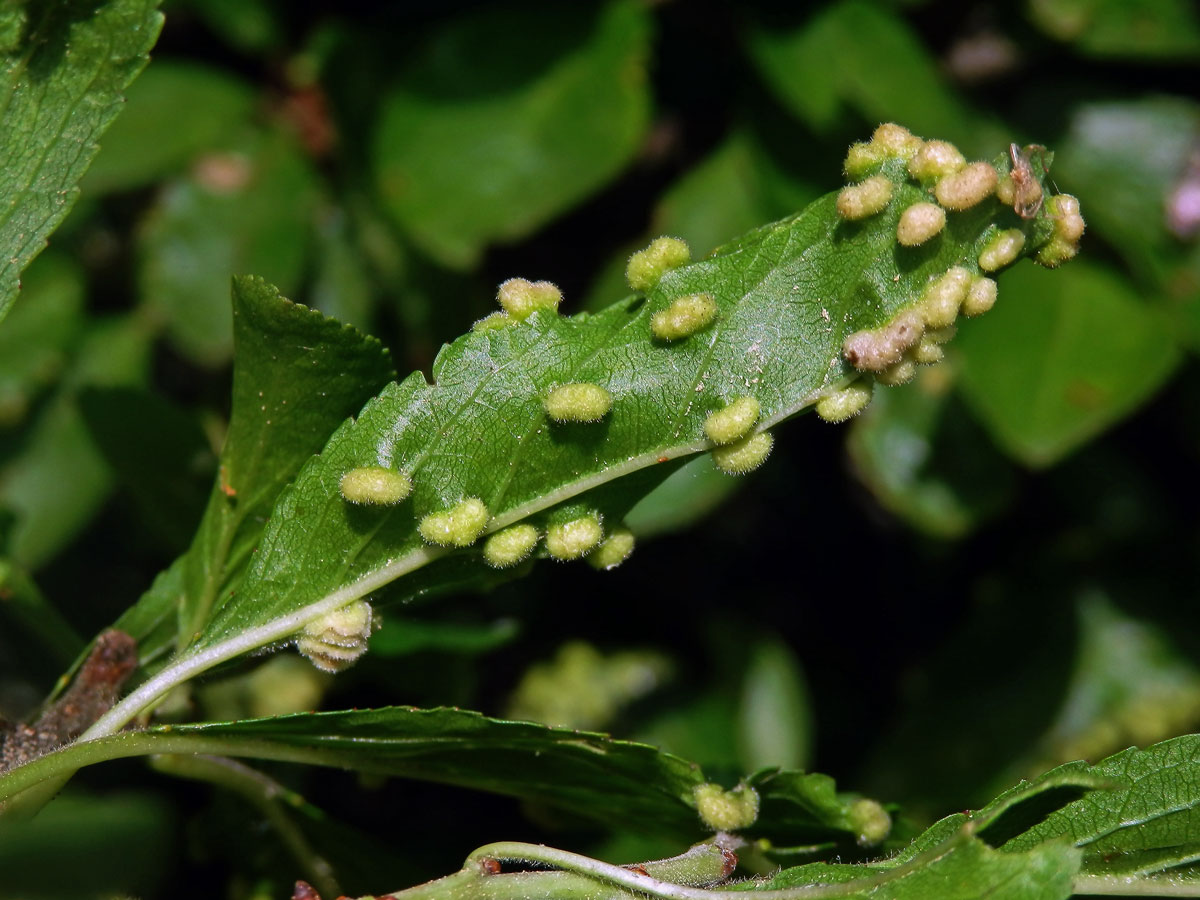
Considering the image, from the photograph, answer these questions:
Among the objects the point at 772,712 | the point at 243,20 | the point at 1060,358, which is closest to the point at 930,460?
the point at 1060,358

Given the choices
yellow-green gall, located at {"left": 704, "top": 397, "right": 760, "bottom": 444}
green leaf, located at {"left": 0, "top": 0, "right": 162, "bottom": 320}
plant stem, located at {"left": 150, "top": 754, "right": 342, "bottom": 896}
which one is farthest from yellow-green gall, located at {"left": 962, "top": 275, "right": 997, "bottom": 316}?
plant stem, located at {"left": 150, "top": 754, "right": 342, "bottom": 896}

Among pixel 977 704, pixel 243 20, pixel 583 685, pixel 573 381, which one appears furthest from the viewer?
pixel 977 704

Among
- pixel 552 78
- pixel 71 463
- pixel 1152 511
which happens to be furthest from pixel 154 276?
pixel 1152 511

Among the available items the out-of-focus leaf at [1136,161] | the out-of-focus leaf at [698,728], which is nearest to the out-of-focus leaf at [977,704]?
the out-of-focus leaf at [698,728]

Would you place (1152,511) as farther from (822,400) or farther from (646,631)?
(822,400)

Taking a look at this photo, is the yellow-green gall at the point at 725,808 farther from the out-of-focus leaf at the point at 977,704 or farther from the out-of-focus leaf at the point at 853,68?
the out-of-focus leaf at the point at 977,704

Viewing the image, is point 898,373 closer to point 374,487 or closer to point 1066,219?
point 1066,219
